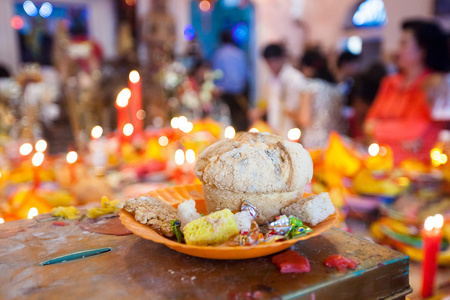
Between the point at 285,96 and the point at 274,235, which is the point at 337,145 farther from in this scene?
the point at 285,96

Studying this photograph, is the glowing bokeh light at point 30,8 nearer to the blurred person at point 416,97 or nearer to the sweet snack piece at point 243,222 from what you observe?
the blurred person at point 416,97

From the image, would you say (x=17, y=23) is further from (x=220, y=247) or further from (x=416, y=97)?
(x=220, y=247)

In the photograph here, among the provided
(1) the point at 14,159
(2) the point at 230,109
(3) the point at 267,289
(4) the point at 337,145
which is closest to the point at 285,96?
(4) the point at 337,145

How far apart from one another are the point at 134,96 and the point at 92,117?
6.78 meters

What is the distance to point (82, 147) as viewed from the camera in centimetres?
294

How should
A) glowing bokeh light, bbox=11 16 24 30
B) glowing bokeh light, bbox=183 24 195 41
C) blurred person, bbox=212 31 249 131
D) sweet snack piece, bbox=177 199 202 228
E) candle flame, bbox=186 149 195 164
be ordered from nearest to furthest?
sweet snack piece, bbox=177 199 202 228 → candle flame, bbox=186 149 195 164 → blurred person, bbox=212 31 249 131 → glowing bokeh light, bbox=11 16 24 30 → glowing bokeh light, bbox=183 24 195 41

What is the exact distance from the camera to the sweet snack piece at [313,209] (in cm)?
88

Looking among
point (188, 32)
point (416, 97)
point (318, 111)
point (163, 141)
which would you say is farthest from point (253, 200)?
point (188, 32)

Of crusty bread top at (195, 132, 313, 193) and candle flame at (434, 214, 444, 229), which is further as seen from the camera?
candle flame at (434, 214, 444, 229)

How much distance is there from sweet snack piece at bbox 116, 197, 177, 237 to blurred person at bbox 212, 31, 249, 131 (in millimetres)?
6621

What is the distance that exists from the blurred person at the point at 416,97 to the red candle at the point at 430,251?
1523 mm

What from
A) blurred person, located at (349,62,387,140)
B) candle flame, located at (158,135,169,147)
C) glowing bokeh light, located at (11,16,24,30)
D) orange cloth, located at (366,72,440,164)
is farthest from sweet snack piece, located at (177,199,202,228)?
glowing bokeh light, located at (11,16,24,30)

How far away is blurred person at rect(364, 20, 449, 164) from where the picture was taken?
9.49 feet

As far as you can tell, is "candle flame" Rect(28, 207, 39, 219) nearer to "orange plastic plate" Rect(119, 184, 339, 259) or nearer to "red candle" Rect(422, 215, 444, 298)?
"orange plastic plate" Rect(119, 184, 339, 259)
